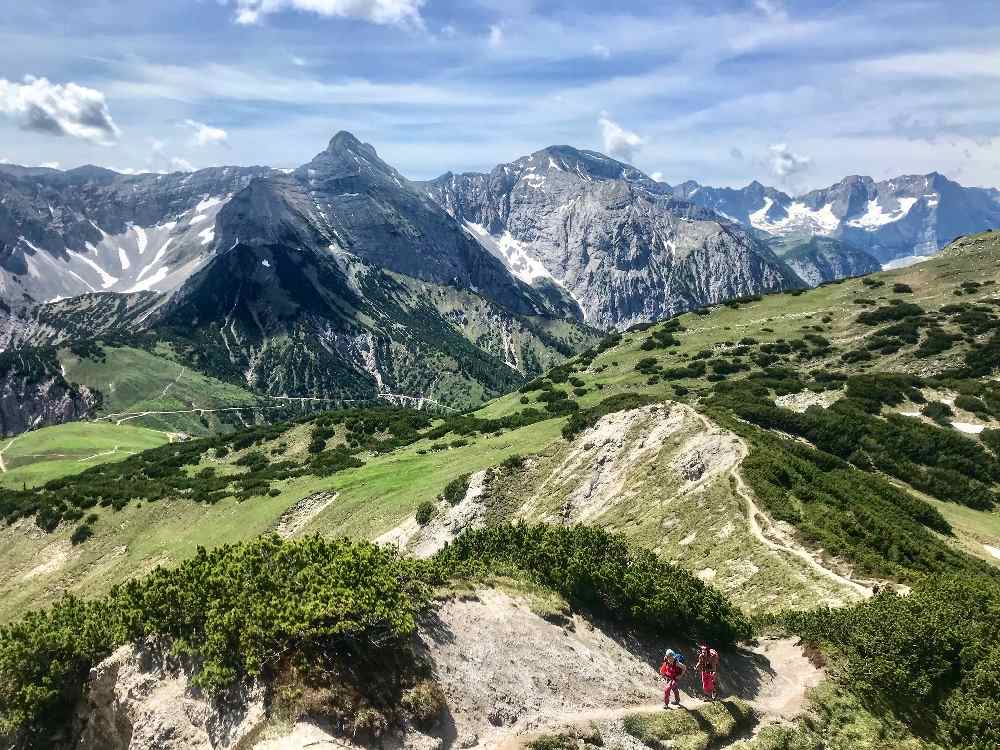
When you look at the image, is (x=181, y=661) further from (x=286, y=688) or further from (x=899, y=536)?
(x=899, y=536)

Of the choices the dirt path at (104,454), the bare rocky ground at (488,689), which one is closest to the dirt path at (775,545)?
the bare rocky ground at (488,689)

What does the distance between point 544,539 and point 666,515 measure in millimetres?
17372

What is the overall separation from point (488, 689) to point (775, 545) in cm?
2410

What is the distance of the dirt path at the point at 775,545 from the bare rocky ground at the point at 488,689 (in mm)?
7593

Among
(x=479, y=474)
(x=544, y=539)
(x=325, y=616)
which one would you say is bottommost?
(x=479, y=474)

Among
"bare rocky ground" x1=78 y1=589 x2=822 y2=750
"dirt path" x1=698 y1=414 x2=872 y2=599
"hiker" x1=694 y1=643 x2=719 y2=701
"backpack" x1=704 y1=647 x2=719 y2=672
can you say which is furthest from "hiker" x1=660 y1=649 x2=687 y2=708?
"dirt path" x1=698 y1=414 x2=872 y2=599

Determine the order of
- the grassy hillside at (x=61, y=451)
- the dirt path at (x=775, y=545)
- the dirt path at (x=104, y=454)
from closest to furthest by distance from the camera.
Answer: the dirt path at (x=775, y=545) → the grassy hillside at (x=61, y=451) → the dirt path at (x=104, y=454)

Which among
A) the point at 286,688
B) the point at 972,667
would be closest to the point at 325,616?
the point at 286,688

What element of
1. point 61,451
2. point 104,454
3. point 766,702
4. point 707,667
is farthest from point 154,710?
point 61,451

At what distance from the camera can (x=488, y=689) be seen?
22.7 meters

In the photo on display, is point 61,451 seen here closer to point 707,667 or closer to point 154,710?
point 154,710

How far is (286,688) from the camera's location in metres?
19.4

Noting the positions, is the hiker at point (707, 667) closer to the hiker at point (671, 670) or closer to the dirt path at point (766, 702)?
the dirt path at point (766, 702)

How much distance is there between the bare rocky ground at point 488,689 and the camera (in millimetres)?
20031
